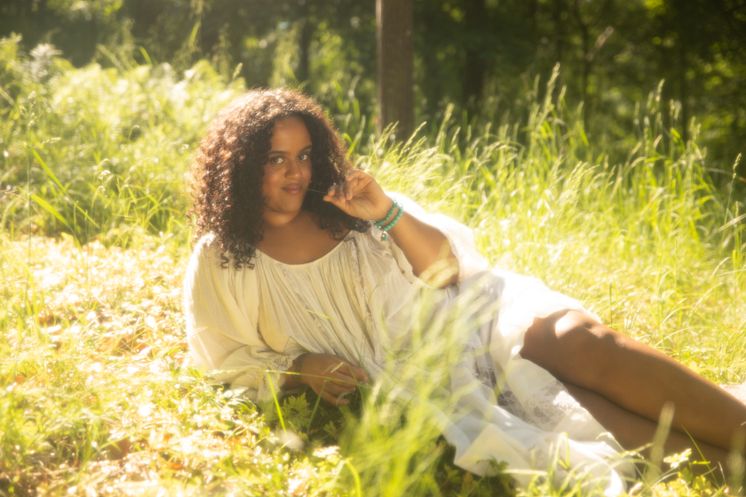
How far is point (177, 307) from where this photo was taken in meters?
3.43

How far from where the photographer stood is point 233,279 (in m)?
2.61

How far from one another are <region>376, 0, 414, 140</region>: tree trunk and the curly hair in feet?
7.20

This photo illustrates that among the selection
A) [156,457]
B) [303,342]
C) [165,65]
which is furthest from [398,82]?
[156,457]

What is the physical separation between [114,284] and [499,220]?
2.05 meters

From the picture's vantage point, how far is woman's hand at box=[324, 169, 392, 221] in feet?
8.55

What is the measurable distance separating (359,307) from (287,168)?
59 centimetres

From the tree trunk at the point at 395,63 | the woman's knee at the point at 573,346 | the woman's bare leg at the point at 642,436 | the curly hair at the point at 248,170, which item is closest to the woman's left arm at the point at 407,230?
the curly hair at the point at 248,170

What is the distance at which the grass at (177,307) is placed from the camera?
2213 mm

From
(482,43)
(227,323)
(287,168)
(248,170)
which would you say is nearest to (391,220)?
(287,168)

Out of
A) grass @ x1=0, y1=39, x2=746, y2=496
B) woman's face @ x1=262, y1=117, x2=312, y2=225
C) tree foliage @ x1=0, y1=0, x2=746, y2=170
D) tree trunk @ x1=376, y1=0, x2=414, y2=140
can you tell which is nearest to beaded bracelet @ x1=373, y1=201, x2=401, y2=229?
woman's face @ x1=262, y1=117, x2=312, y2=225

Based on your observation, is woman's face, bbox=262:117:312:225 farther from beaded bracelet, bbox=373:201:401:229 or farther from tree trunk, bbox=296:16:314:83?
tree trunk, bbox=296:16:314:83

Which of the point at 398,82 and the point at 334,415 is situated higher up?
the point at 398,82

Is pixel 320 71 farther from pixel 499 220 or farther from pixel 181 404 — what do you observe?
pixel 181 404

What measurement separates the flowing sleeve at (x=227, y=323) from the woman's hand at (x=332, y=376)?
0.10 m
